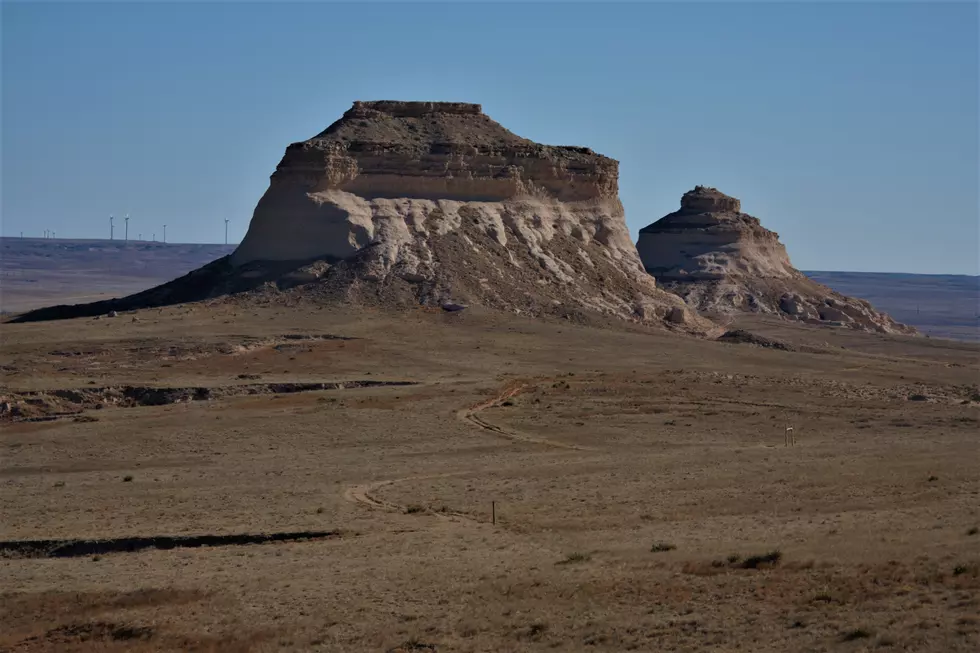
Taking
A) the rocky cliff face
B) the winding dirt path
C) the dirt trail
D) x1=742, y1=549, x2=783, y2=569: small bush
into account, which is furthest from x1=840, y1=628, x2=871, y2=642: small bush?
the rocky cliff face

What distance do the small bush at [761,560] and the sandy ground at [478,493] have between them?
111 mm

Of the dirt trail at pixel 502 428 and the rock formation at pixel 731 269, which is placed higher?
the rock formation at pixel 731 269

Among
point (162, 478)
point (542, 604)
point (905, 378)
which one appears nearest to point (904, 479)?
point (542, 604)

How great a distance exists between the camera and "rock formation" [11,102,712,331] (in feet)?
199

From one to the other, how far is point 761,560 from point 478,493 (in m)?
9.21

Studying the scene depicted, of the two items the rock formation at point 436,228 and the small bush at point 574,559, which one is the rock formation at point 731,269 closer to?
the rock formation at point 436,228

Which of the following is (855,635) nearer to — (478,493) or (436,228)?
(478,493)

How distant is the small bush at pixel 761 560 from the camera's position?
20438mm

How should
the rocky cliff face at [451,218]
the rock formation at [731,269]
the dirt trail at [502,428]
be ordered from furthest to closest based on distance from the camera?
the rock formation at [731,269] < the rocky cliff face at [451,218] < the dirt trail at [502,428]

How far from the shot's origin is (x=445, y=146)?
64.5 meters

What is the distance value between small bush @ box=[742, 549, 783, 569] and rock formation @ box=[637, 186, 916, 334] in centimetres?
6118

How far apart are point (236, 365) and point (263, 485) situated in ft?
61.4

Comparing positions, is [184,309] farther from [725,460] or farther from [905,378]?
[725,460]

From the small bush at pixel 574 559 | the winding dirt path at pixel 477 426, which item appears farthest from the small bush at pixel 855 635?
the winding dirt path at pixel 477 426
